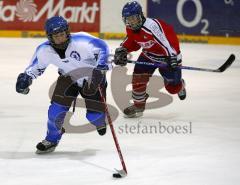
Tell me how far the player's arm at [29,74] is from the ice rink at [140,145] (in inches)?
19.1

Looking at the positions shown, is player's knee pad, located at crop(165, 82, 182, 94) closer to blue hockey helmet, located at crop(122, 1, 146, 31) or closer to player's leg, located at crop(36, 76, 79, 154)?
blue hockey helmet, located at crop(122, 1, 146, 31)

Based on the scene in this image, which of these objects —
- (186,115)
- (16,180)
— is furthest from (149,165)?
(186,115)

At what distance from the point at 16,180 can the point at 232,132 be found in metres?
2.18

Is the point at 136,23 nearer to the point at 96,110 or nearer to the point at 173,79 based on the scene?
the point at 173,79

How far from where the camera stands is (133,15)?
5.50 metres

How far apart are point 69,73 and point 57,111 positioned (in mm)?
328

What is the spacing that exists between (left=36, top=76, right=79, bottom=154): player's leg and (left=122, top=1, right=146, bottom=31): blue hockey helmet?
1106mm

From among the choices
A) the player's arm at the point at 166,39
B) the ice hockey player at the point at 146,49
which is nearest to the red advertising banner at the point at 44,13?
the ice hockey player at the point at 146,49

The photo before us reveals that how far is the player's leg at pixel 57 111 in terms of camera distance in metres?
4.48

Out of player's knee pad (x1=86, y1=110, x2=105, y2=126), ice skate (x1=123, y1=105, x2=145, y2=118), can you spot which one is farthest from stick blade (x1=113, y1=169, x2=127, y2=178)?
ice skate (x1=123, y1=105, x2=145, y2=118)

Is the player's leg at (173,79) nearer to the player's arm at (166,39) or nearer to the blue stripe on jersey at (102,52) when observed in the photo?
the player's arm at (166,39)

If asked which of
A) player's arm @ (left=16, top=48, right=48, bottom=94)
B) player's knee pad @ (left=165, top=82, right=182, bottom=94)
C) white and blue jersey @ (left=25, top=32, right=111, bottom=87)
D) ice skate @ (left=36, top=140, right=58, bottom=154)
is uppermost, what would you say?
white and blue jersey @ (left=25, top=32, right=111, bottom=87)

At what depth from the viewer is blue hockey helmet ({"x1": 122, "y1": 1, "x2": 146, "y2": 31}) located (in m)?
5.46

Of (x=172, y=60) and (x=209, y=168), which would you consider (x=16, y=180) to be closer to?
(x=209, y=168)
